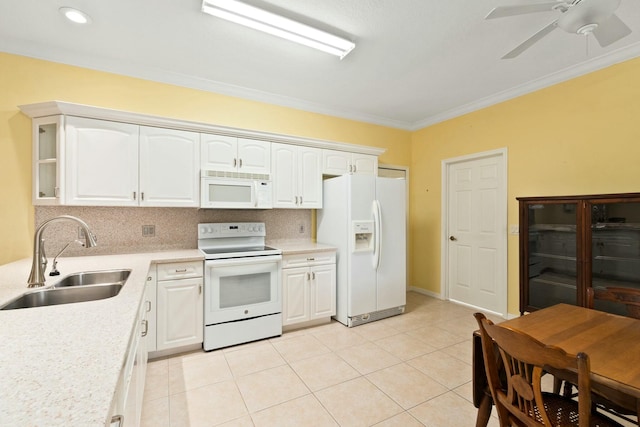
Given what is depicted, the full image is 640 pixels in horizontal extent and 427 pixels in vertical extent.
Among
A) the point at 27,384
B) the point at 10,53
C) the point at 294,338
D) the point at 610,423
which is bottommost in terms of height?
the point at 294,338

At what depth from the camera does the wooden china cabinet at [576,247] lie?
2.38 metres

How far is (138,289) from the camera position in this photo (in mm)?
1577

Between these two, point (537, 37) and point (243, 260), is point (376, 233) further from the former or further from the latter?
point (537, 37)

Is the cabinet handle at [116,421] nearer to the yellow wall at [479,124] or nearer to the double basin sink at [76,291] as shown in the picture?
the double basin sink at [76,291]

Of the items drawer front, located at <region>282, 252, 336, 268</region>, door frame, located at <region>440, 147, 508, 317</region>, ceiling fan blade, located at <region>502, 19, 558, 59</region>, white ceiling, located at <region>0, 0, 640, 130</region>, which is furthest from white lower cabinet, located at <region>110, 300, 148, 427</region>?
door frame, located at <region>440, 147, 508, 317</region>

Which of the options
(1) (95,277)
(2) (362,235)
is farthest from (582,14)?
(1) (95,277)

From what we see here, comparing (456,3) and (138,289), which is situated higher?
(456,3)

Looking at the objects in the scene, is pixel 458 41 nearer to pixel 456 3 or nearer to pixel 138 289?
pixel 456 3

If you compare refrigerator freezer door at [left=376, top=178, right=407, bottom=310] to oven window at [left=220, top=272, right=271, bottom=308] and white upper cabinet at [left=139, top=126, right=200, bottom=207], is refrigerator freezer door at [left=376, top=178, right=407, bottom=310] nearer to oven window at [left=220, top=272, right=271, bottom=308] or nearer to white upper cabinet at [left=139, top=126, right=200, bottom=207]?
oven window at [left=220, top=272, right=271, bottom=308]

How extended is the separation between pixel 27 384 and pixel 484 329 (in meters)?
1.58

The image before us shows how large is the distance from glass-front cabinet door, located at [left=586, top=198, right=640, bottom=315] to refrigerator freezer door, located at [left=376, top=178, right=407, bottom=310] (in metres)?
1.77

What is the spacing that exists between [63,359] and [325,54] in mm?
2798

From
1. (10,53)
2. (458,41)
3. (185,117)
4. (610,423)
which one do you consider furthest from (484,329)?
(10,53)

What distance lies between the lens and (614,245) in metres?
2.45
